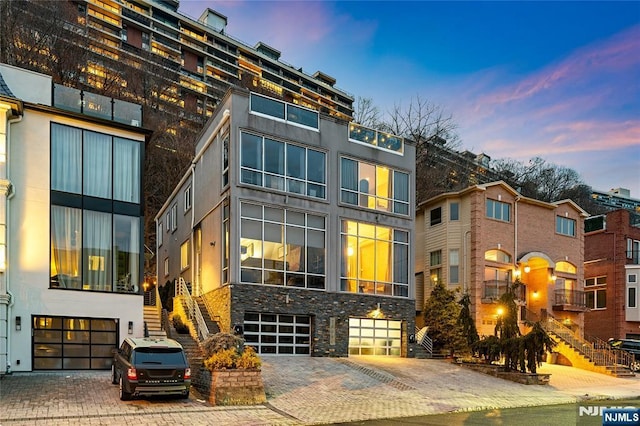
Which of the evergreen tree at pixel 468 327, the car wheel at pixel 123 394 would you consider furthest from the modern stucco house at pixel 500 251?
the car wheel at pixel 123 394

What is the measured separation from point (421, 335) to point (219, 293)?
1029cm

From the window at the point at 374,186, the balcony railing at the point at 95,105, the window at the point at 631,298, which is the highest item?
the balcony railing at the point at 95,105

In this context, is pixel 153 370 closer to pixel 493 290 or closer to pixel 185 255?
pixel 185 255

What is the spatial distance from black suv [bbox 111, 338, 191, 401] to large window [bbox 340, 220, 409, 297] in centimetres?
1157

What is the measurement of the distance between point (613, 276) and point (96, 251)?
36.0 m

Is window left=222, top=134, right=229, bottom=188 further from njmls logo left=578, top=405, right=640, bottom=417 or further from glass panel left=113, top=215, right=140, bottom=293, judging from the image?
njmls logo left=578, top=405, right=640, bottom=417

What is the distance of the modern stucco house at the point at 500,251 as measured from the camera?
29422 millimetres

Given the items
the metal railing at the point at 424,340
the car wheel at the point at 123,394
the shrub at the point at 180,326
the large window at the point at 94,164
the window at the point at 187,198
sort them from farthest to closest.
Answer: the window at the point at 187,198 → the metal railing at the point at 424,340 → the shrub at the point at 180,326 → the large window at the point at 94,164 → the car wheel at the point at 123,394

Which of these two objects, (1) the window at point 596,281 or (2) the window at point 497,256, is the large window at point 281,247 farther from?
(1) the window at point 596,281

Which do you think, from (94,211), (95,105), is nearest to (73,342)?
(94,211)

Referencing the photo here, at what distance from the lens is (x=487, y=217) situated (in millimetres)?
30109

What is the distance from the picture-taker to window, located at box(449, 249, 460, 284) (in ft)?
98.5

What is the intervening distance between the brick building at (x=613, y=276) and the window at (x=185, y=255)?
28359mm

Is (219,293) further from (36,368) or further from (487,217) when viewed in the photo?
(487,217)
